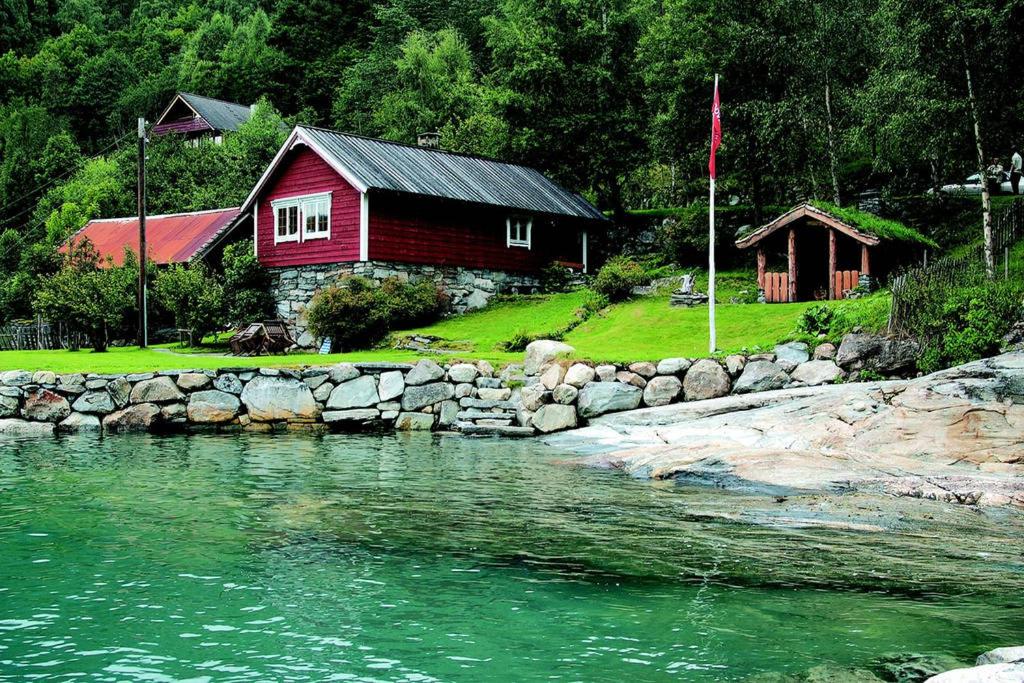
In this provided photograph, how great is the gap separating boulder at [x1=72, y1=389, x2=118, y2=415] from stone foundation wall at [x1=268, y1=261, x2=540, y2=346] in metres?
12.0

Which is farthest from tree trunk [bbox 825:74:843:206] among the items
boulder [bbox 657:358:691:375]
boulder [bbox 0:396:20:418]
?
boulder [bbox 0:396:20:418]

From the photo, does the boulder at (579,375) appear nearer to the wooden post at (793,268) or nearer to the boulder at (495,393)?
the boulder at (495,393)

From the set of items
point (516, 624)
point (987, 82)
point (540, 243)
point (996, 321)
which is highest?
point (987, 82)

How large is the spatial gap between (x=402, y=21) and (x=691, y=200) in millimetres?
30769

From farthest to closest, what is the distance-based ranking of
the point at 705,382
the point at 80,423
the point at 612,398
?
the point at 80,423 < the point at 612,398 < the point at 705,382

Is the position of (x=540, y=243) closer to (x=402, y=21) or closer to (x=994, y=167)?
(x=994, y=167)

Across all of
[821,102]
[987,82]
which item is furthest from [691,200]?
[987,82]

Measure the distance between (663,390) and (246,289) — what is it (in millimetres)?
21586

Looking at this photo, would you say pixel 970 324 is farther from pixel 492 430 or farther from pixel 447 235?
pixel 447 235

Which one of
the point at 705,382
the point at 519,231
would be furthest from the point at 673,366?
the point at 519,231

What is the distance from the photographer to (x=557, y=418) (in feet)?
72.7

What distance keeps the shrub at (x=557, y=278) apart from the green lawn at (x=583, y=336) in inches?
160

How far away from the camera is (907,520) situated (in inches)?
483

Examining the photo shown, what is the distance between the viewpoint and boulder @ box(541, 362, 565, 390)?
886 inches
